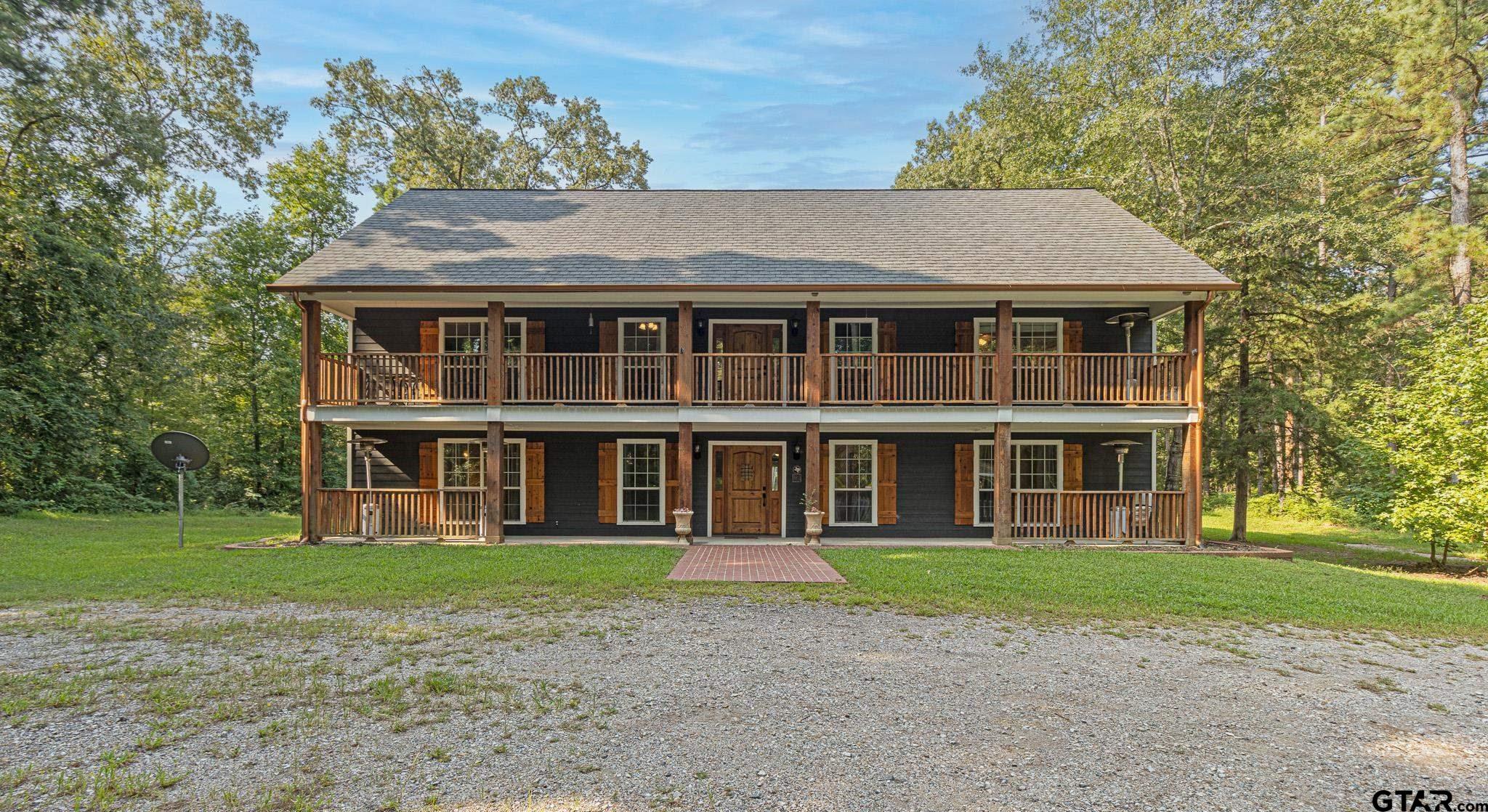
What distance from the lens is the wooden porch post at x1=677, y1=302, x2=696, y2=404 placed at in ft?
38.1

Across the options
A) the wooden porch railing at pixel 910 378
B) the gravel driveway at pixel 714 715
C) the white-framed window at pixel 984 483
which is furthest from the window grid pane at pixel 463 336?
the white-framed window at pixel 984 483

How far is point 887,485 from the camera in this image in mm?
12891

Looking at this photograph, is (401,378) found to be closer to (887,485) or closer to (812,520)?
(812,520)

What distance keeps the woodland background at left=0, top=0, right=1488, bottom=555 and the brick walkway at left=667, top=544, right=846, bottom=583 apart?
34.2 feet

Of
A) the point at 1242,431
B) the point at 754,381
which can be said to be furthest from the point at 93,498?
the point at 1242,431

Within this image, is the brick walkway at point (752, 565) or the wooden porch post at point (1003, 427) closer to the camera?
the brick walkway at point (752, 565)

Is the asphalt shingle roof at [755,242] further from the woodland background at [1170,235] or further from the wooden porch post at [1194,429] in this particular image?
the woodland background at [1170,235]

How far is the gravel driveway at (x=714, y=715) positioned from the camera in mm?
3404

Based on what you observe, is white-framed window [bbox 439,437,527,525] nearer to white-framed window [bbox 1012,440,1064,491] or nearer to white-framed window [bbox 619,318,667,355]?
white-framed window [bbox 619,318,667,355]

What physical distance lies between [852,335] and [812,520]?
155 inches

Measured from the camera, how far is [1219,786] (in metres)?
3.50

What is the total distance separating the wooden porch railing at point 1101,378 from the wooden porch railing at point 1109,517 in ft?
5.78

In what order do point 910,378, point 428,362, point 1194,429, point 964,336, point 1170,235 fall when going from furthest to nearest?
point 1170,235 < point 964,336 < point 428,362 < point 910,378 < point 1194,429

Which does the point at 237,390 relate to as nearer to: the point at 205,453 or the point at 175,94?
the point at 175,94
